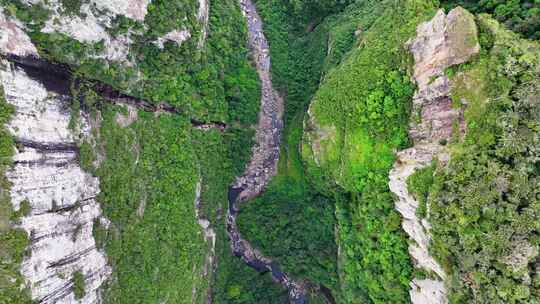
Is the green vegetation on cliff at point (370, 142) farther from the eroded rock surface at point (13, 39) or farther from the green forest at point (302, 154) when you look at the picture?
the eroded rock surface at point (13, 39)

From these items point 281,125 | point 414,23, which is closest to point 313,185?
point 281,125

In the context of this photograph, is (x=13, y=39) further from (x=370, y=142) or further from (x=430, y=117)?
(x=430, y=117)

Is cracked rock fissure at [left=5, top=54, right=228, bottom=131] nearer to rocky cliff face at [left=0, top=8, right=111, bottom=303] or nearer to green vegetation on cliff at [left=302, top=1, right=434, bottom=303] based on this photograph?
rocky cliff face at [left=0, top=8, right=111, bottom=303]

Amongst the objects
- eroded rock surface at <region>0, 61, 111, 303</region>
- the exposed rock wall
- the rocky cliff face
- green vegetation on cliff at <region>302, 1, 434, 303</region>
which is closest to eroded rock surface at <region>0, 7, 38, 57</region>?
the rocky cliff face

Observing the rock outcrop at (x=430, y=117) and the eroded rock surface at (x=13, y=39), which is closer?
the eroded rock surface at (x=13, y=39)

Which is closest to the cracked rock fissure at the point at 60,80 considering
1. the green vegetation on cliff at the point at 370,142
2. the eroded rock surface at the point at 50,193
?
the eroded rock surface at the point at 50,193

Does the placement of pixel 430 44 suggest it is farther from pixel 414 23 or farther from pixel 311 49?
pixel 311 49
